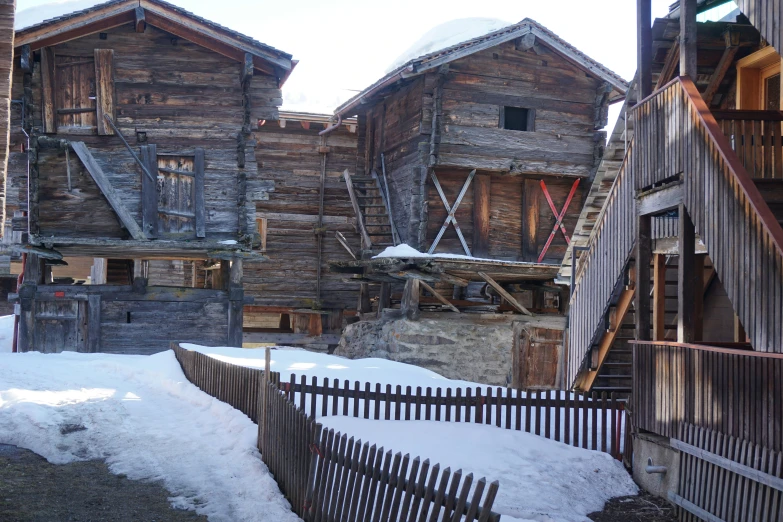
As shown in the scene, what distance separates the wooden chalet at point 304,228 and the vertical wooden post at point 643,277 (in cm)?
1538

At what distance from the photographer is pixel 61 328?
19203 mm

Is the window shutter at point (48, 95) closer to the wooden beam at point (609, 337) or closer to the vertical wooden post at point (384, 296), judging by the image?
the vertical wooden post at point (384, 296)

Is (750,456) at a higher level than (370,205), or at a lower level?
lower

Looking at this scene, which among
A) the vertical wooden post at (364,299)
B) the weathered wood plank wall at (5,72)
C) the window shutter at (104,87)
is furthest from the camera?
the vertical wooden post at (364,299)

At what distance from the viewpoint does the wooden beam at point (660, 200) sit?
9492mm

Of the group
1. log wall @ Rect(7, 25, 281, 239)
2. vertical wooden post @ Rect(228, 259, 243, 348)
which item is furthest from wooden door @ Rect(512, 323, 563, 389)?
log wall @ Rect(7, 25, 281, 239)

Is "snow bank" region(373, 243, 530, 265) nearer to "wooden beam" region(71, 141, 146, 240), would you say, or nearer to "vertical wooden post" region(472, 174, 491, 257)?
"vertical wooden post" region(472, 174, 491, 257)

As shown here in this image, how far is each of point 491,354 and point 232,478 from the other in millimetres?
12252

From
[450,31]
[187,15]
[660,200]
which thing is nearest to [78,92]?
[187,15]

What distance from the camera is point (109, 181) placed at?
60.7 ft

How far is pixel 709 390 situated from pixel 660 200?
2.55 metres

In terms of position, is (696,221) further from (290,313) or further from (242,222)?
(290,313)

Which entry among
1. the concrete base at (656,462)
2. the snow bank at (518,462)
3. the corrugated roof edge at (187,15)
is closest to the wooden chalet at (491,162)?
the corrugated roof edge at (187,15)

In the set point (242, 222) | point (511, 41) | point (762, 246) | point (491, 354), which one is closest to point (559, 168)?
point (511, 41)
